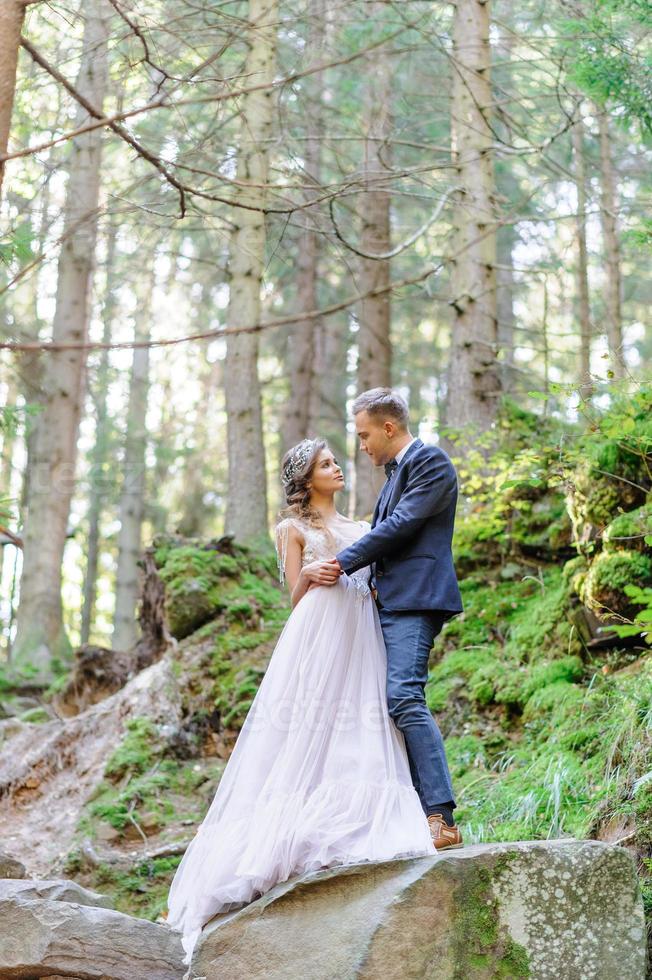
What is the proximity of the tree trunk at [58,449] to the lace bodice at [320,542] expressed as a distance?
24.2 feet

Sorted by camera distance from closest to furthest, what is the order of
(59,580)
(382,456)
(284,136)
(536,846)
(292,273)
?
(536,846) < (382,456) < (284,136) < (59,580) < (292,273)

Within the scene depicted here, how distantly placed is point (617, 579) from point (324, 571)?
7.57 ft

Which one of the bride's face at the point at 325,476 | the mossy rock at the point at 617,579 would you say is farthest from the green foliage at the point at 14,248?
the mossy rock at the point at 617,579

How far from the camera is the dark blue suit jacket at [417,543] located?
4.55 metres

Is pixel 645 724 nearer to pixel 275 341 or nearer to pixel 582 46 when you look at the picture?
pixel 582 46

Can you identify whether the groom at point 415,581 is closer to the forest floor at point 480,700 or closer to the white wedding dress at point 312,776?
the white wedding dress at point 312,776

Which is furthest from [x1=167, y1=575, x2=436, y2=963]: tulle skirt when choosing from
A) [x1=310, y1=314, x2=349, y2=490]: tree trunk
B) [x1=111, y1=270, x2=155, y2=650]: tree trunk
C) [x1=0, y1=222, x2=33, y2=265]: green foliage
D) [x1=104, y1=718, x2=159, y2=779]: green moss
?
[x1=310, y1=314, x2=349, y2=490]: tree trunk

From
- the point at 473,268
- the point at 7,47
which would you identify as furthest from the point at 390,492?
the point at 473,268

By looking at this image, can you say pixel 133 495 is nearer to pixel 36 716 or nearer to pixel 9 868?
pixel 36 716

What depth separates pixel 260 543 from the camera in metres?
10.2

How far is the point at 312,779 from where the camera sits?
439 centimetres

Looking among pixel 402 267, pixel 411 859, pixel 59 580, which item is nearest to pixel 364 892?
pixel 411 859

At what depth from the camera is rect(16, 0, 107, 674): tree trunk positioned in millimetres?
12172

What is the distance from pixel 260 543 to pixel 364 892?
6493 millimetres
